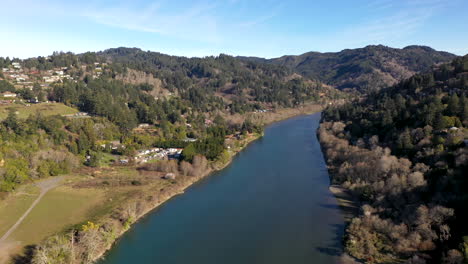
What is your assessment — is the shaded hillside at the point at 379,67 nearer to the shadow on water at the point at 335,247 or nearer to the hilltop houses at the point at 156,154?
the hilltop houses at the point at 156,154

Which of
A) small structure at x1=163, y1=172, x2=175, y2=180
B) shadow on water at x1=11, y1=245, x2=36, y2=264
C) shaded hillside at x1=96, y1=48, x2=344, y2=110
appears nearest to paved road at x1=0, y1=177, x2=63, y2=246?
shadow on water at x1=11, y1=245, x2=36, y2=264

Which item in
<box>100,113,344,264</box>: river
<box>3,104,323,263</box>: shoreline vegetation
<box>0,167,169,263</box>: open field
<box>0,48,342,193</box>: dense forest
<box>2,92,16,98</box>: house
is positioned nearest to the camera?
<box>3,104,323,263</box>: shoreline vegetation

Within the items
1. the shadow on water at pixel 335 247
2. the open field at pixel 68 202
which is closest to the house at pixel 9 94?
the open field at pixel 68 202

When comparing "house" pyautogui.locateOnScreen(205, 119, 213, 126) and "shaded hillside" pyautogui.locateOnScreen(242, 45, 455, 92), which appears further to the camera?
"shaded hillside" pyautogui.locateOnScreen(242, 45, 455, 92)

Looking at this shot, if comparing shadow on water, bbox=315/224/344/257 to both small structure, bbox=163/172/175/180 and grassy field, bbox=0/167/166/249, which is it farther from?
small structure, bbox=163/172/175/180

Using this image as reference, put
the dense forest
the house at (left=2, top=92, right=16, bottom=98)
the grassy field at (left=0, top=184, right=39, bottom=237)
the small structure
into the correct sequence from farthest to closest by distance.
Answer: the house at (left=2, top=92, right=16, bottom=98) → the dense forest → the small structure → the grassy field at (left=0, top=184, right=39, bottom=237)
